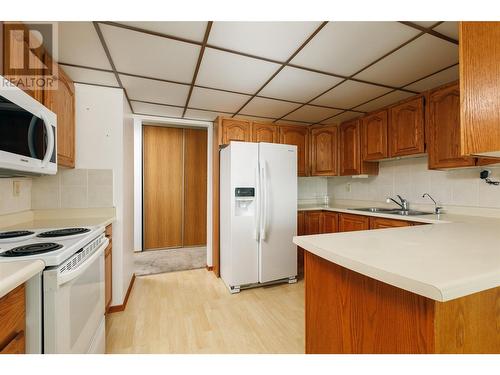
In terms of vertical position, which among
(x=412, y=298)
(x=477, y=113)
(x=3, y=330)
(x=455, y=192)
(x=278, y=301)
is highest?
(x=477, y=113)

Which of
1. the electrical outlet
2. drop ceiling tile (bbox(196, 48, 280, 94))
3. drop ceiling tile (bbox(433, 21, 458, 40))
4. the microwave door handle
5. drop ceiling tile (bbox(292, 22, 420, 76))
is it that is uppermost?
drop ceiling tile (bbox(196, 48, 280, 94))

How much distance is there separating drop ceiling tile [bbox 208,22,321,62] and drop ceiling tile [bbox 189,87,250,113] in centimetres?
74

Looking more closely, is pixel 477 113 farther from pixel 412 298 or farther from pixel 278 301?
pixel 278 301

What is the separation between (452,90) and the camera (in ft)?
6.87

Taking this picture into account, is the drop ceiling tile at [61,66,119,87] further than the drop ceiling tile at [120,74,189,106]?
No

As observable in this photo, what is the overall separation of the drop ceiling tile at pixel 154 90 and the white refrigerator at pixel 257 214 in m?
0.74

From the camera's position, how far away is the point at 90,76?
6.40 ft

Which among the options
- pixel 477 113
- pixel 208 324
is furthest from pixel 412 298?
pixel 208 324

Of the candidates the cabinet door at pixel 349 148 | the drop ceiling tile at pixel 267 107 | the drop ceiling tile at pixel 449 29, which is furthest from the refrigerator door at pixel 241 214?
the drop ceiling tile at pixel 449 29

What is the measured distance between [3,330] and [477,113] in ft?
5.87

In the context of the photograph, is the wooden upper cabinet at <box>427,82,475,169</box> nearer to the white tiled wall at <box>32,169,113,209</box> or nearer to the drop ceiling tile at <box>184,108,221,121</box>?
the drop ceiling tile at <box>184,108,221,121</box>

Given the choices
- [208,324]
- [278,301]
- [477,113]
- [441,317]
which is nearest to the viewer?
[441,317]

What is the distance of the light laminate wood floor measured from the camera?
1.67m

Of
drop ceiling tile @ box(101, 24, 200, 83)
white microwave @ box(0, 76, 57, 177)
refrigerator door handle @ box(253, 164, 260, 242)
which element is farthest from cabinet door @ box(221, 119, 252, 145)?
white microwave @ box(0, 76, 57, 177)
